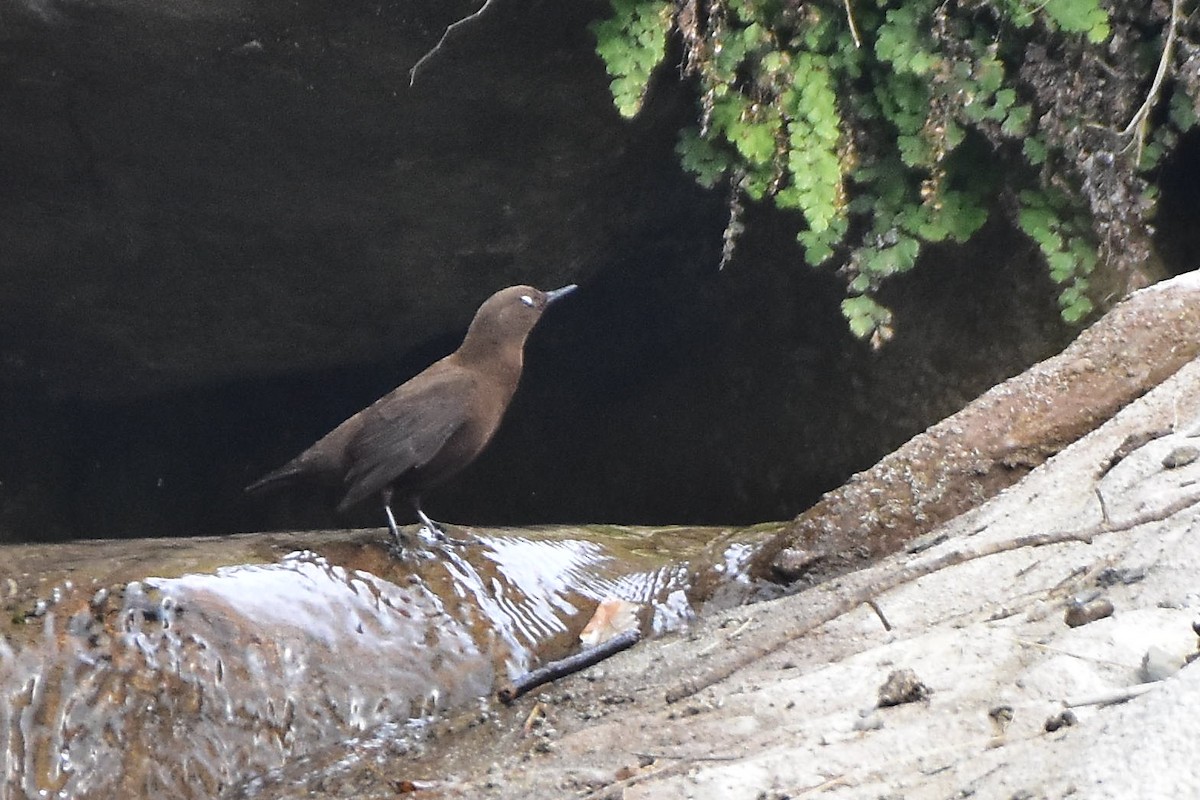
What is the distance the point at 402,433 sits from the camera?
4.23m

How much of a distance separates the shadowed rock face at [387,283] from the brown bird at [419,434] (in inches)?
51.4

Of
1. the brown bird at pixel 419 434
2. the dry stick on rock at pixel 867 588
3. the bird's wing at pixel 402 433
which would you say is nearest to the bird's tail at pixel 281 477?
the brown bird at pixel 419 434

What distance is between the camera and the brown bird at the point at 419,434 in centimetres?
420

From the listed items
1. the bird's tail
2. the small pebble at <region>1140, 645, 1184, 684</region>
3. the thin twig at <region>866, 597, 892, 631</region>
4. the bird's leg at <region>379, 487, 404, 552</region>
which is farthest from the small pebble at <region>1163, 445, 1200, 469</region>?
the bird's tail

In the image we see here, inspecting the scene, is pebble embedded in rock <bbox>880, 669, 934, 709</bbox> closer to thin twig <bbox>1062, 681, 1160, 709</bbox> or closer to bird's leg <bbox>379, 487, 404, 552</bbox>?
thin twig <bbox>1062, 681, 1160, 709</bbox>

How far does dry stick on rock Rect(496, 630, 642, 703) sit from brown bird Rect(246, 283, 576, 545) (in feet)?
3.02

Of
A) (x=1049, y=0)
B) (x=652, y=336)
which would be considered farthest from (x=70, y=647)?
(x=652, y=336)

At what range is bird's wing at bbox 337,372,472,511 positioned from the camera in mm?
4180

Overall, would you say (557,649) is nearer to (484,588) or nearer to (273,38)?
(484,588)

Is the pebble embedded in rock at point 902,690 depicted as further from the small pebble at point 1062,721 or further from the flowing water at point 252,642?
the flowing water at point 252,642

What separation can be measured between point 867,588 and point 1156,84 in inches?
103

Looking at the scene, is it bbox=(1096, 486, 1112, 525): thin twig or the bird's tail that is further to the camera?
the bird's tail

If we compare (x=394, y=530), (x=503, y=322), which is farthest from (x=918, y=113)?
(x=394, y=530)

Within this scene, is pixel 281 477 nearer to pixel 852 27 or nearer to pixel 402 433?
pixel 402 433
